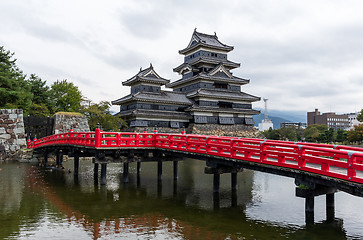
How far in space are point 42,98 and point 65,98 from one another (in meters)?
3.53

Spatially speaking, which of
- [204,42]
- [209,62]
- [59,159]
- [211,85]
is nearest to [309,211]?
[59,159]

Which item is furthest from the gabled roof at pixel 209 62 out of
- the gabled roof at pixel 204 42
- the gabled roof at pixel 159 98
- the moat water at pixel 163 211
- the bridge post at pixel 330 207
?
the bridge post at pixel 330 207

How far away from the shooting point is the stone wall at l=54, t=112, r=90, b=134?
120ft

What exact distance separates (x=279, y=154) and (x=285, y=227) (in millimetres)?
2854

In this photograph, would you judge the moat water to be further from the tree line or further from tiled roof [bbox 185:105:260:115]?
tiled roof [bbox 185:105:260:115]

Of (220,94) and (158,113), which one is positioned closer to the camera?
(158,113)

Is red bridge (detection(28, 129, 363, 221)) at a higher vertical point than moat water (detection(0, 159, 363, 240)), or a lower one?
higher

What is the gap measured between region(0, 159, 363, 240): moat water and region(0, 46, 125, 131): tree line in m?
17.5

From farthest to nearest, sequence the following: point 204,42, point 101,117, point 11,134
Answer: point 204,42
point 101,117
point 11,134

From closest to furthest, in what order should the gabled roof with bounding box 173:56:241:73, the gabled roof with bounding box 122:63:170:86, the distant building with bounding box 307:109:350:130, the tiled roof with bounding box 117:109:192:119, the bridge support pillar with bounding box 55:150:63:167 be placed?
the bridge support pillar with bounding box 55:150:63:167, the tiled roof with bounding box 117:109:192:119, the gabled roof with bounding box 122:63:170:86, the gabled roof with bounding box 173:56:241:73, the distant building with bounding box 307:109:350:130

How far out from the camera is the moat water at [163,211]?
431 inches

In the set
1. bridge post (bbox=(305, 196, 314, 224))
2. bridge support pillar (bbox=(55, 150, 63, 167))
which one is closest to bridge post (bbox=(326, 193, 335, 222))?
bridge post (bbox=(305, 196, 314, 224))

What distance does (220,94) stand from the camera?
5306 centimetres

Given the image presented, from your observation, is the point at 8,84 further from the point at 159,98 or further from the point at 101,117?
the point at 159,98
